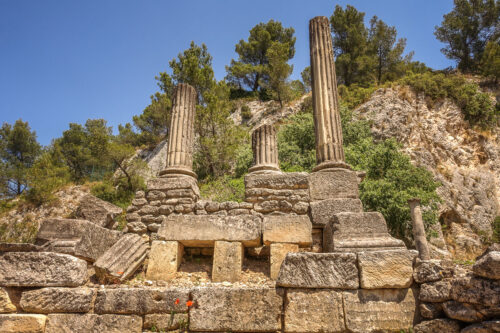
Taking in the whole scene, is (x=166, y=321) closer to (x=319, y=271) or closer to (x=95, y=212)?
(x=319, y=271)

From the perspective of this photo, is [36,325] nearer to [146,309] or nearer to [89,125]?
[146,309]

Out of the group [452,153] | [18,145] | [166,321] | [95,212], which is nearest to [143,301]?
[166,321]

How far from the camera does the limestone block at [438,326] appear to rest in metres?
3.03

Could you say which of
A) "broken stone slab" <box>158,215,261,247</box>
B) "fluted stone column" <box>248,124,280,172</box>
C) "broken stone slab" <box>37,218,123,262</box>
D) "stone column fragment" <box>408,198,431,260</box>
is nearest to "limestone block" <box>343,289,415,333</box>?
"broken stone slab" <box>158,215,261,247</box>

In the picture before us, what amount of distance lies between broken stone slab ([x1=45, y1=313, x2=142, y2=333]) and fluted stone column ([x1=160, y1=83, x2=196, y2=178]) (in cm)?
377

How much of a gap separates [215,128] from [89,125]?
18.6 meters

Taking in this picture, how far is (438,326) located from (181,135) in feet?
20.3

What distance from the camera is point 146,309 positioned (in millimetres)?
3668

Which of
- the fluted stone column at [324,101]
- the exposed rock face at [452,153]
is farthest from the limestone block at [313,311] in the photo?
the exposed rock face at [452,153]

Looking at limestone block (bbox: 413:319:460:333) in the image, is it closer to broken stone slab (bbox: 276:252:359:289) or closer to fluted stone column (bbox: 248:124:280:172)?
broken stone slab (bbox: 276:252:359:289)

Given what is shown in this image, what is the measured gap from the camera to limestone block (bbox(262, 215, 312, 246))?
5184mm

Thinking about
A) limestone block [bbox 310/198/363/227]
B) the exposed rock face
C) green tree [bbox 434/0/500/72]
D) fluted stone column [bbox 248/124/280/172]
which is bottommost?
limestone block [bbox 310/198/363/227]

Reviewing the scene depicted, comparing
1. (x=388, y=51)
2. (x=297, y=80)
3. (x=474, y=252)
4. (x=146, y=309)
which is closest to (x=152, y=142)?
(x=297, y=80)

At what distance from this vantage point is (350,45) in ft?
92.9
